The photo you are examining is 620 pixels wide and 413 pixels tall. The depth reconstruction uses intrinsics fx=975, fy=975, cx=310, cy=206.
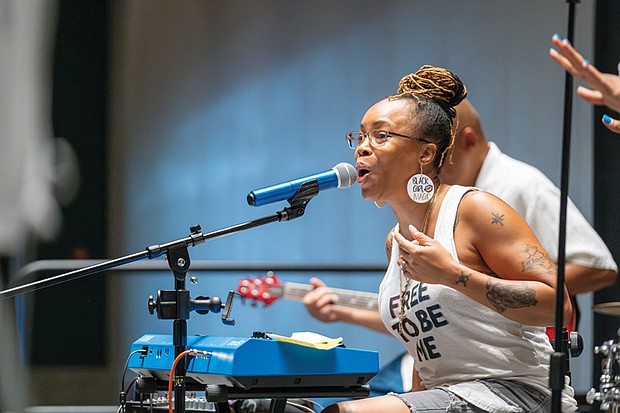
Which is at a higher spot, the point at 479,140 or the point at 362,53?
the point at 362,53

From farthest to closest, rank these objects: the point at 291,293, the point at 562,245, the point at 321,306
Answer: the point at 291,293, the point at 321,306, the point at 562,245

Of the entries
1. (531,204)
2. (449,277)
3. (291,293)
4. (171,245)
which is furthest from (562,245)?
(291,293)

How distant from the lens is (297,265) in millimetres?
4926

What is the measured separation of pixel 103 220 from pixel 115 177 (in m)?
0.26

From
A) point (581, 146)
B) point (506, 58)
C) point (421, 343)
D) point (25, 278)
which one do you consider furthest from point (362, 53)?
point (421, 343)

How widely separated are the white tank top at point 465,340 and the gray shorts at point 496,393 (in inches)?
0.8

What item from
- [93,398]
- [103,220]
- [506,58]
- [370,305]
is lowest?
[93,398]

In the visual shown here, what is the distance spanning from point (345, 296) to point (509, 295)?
266 cm

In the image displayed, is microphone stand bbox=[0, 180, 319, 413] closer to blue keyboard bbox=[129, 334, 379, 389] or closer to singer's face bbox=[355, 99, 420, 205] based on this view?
blue keyboard bbox=[129, 334, 379, 389]

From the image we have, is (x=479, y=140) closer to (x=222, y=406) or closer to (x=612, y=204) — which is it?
(x=612, y=204)

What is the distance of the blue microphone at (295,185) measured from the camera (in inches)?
90.0

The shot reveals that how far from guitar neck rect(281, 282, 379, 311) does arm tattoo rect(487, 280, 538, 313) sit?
2550 millimetres

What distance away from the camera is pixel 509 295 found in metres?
2.32

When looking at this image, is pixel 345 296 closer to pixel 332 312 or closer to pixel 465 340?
pixel 332 312
